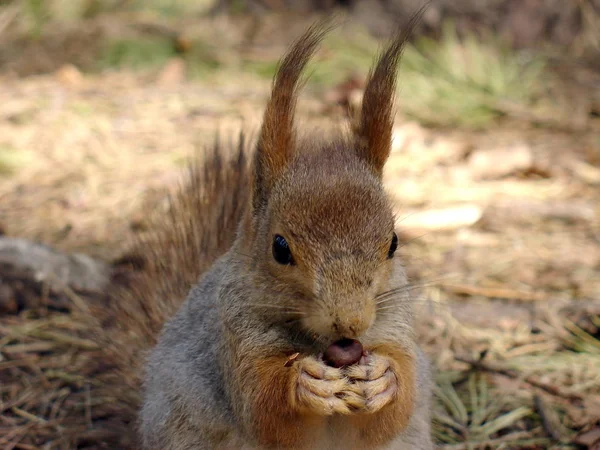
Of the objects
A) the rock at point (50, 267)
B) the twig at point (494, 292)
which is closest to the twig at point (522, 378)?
the twig at point (494, 292)

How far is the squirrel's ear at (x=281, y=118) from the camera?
1406 mm

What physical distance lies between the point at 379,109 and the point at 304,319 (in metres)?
0.45

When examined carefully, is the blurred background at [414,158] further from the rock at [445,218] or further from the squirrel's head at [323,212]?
the squirrel's head at [323,212]

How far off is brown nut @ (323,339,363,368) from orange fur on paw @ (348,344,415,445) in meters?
0.07

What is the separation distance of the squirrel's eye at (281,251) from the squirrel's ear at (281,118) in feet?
0.57

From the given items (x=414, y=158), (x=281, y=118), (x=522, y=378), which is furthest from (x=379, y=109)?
(x=414, y=158)

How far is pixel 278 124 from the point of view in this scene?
1.49 meters

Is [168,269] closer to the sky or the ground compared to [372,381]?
closer to the sky

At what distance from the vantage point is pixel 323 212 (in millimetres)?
1341

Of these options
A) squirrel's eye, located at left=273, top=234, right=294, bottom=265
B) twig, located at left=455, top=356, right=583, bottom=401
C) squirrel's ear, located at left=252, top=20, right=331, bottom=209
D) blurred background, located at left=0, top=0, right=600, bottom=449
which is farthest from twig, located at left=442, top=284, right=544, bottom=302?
squirrel's eye, located at left=273, top=234, right=294, bottom=265

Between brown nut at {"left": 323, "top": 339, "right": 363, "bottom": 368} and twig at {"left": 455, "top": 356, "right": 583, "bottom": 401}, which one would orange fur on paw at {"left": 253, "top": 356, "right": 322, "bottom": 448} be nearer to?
brown nut at {"left": 323, "top": 339, "right": 363, "bottom": 368}

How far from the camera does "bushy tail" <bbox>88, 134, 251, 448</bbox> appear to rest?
1.99m

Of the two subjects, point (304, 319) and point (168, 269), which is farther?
point (168, 269)

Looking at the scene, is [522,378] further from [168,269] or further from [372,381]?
[168,269]
